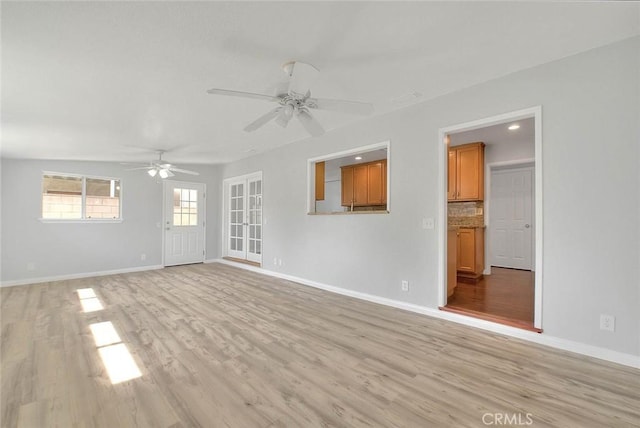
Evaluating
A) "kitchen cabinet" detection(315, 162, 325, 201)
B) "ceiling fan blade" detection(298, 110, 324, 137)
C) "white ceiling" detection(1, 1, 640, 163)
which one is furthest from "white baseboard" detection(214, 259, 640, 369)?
"white ceiling" detection(1, 1, 640, 163)

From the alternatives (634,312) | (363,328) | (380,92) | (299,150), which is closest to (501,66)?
(380,92)

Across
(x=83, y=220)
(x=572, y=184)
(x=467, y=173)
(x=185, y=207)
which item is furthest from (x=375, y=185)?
(x=83, y=220)

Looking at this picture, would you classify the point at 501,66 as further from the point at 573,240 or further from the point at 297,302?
the point at 297,302

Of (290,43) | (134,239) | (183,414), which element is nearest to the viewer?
(183,414)

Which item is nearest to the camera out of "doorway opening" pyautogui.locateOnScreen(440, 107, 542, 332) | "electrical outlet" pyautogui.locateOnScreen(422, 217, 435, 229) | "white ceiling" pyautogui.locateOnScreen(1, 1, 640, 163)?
"white ceiling" pyautogui.locateOnScreen(1, 1, 640, 163)

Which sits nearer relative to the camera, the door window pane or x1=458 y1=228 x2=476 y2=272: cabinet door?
x1=458 y1=228 x2=476 y2=272: cabinet door

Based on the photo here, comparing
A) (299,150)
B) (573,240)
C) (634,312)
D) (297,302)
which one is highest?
(299,150)

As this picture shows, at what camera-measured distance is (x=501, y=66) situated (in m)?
2.58

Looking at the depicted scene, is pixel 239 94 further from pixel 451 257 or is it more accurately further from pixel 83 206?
pixel 83 206

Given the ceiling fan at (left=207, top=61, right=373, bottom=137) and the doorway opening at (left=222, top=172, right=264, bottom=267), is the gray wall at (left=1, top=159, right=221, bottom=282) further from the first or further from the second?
the ceiling fan at (left=207, top=61, right=373, bottom=137)

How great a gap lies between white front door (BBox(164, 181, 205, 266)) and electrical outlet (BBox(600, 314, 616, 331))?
24.0ft

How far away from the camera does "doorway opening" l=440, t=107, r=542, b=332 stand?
9.99 ft

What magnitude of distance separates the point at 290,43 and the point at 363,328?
2.75m

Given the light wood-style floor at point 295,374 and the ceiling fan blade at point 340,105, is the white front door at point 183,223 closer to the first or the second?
the light wood-style floor at point 295,374
